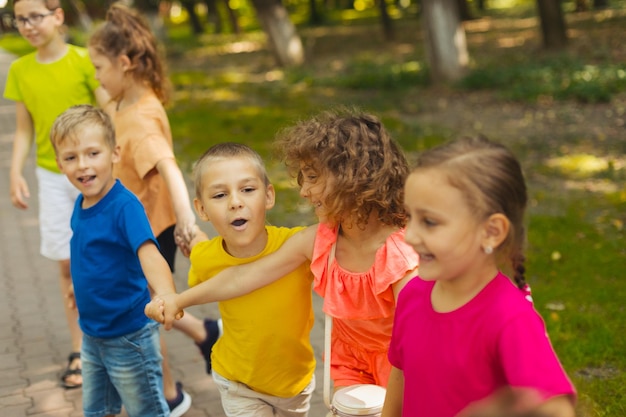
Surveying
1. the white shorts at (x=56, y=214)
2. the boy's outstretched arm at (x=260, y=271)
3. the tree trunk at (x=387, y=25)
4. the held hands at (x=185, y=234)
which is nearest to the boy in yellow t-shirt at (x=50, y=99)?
the white shorts at (x=56, y=214)

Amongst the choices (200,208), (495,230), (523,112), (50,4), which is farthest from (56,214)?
(523,112)

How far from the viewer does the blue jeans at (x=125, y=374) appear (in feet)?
11.3

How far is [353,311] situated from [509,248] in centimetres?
82

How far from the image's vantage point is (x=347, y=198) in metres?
2.68

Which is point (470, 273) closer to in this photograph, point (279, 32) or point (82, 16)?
point (279, 32)

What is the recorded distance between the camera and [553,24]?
50.5 feet

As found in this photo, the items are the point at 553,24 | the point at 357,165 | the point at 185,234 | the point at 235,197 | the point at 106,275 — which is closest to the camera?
the point at 357,165

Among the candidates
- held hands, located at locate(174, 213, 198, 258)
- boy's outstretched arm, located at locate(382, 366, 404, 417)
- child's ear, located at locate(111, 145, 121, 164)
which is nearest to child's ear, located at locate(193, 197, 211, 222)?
held hands, located at locate(174, 213, 198, 258)

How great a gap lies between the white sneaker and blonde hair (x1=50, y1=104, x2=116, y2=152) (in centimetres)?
134

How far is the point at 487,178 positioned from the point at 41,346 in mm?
3860

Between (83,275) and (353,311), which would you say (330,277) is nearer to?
(353,311)

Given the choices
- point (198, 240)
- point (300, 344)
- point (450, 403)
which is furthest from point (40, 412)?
point (450, 403)

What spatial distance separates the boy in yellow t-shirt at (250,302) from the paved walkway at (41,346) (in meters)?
1.15

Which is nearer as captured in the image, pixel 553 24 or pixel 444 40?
pixel 444 40
